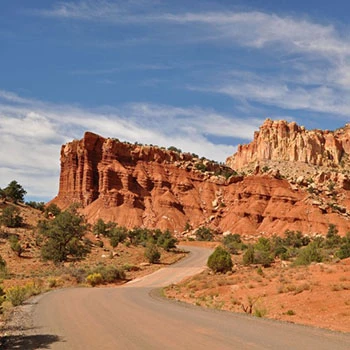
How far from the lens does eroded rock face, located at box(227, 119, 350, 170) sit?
5714 inches

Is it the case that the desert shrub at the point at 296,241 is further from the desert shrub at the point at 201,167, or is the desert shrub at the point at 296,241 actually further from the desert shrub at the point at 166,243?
the desert shrub at the point at 201,167

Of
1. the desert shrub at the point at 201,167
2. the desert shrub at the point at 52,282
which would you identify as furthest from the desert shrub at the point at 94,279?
the desert shrub at the point at 201,167

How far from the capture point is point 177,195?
103375 millimetres

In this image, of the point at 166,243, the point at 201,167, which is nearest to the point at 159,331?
the point at 166,243

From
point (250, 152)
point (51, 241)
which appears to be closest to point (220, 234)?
point (51, 241)

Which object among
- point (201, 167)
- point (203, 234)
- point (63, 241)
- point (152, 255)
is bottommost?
point (152, 255)

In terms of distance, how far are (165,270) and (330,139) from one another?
12403 cm

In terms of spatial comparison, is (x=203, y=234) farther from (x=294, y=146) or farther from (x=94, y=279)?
(x=294, y=146)

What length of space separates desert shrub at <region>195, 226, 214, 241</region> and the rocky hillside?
620cm

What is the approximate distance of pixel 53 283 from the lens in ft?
109

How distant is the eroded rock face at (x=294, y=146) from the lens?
145125 mm

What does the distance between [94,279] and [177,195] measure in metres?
67.1

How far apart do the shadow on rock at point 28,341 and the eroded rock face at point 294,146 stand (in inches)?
5434

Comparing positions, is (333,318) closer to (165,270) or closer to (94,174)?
(165,270)
